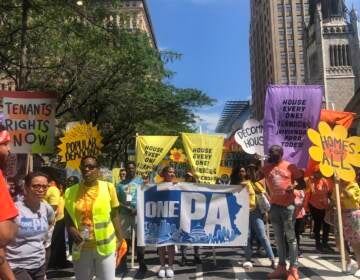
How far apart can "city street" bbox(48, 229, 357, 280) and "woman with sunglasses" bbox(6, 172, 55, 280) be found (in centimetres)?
395

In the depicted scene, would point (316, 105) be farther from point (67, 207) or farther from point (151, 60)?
point (151, 60)

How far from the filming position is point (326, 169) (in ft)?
27.2

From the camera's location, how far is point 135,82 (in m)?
22.7

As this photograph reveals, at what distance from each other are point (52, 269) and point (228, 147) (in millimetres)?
10859

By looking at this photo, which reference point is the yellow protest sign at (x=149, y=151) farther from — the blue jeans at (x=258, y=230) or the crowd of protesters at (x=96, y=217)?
the blue jeans at (x=258, y=230)

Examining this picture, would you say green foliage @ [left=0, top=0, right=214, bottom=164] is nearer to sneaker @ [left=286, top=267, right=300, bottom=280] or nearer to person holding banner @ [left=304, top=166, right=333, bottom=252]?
person holding banner @ [left=304, top=166, right=333, bottom=252]

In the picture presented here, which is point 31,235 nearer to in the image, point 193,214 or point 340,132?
point 193,214

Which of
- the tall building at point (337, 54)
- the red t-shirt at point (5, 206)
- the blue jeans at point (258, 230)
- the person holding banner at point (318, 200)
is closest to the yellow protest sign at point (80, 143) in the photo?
the blue jeans at point (258, 230)

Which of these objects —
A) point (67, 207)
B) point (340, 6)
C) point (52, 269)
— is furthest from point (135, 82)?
point (340, 6)

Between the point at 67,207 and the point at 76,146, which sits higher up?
the point at 76,146

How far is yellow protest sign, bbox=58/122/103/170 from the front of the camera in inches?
435

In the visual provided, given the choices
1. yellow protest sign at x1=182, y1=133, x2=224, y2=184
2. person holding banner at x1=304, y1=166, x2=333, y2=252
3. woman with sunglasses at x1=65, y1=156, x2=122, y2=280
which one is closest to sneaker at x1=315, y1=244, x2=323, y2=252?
person holding banner at x1=304, y1=166, x2=333, y2=252

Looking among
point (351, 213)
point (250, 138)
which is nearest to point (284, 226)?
point (351, 213)

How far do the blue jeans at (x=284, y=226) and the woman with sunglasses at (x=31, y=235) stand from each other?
3639mm
